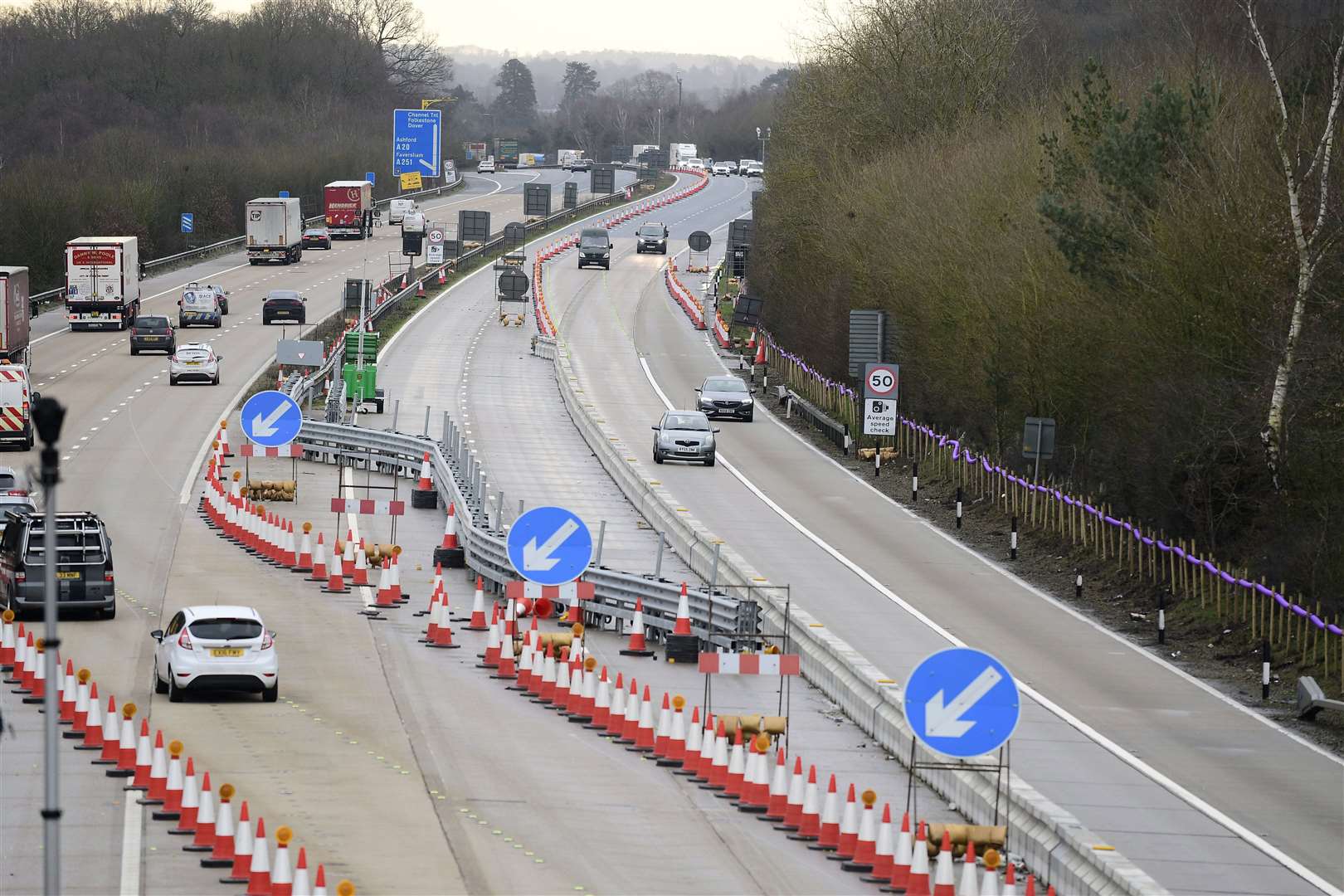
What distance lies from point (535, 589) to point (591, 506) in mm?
15962

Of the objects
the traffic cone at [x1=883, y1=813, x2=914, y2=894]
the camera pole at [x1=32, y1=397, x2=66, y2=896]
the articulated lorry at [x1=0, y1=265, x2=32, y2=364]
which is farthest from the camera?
the articulated lorry at [x1=0, y1=265, x2=32, y2=364]

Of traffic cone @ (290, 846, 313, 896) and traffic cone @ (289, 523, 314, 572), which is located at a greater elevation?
traffic cone @ (290, 846, 313, 896)

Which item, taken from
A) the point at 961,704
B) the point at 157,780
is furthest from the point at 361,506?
the point at 961,704

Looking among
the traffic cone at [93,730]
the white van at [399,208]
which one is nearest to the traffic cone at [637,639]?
the traffic cone at [93,730]

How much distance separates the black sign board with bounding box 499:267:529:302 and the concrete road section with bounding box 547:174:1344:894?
28.4 metres

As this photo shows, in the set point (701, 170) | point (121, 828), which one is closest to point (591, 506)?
point (121, 828)

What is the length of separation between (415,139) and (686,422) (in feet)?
216

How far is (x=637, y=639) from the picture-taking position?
26484mm

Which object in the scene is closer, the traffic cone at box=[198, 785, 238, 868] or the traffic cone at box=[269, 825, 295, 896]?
the traffic cone at box=[269, 825, 295, 896]

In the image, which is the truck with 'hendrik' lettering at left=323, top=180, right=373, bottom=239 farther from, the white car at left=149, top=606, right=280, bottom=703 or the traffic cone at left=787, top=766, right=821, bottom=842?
the traffic cone at left=787, top=766, right=821, bottom=842

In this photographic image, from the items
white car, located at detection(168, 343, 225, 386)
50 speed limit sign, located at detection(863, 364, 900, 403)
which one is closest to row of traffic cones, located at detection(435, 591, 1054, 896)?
50 speed limit sign, located at detection(863, 364, 900, 403)

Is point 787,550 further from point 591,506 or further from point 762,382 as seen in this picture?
point 762,382

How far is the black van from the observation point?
1083 inches

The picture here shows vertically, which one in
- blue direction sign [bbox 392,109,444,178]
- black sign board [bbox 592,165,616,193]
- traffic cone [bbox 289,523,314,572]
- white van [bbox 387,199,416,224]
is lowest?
traffic cone [bbox 289,523,314,572]
